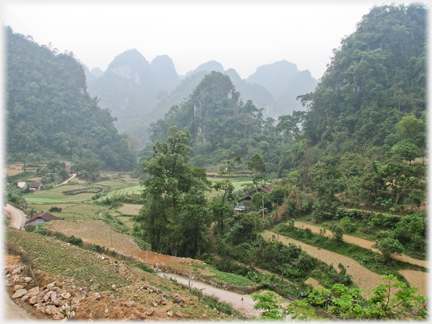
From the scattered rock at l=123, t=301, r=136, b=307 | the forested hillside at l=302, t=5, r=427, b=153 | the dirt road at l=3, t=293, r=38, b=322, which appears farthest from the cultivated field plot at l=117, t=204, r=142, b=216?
the forested hillside at l=302, t=5, r=427, b=153

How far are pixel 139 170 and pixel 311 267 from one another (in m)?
41.0

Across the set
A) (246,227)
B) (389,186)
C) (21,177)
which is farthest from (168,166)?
(21,177)

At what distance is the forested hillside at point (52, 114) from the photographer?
4531cm

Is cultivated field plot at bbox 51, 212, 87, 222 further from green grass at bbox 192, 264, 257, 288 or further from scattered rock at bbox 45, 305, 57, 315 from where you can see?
scattered rock at bbox 45, 305, 57, 315

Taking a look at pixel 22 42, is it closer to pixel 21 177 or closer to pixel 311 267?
pixel 21 177

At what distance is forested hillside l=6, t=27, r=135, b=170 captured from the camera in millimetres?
45312

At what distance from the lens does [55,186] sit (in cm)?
3331

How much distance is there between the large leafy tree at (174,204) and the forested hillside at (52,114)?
128 feet

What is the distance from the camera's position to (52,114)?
5119 centimetres

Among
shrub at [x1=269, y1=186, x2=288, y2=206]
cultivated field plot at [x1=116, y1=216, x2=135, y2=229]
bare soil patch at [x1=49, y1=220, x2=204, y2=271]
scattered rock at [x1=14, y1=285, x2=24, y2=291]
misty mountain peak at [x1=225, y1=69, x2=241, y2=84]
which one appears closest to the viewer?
scattered rock at [x1=14, y1=285, x2=24, y2=291]

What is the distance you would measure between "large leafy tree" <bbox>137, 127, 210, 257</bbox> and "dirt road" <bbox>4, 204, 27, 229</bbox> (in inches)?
390

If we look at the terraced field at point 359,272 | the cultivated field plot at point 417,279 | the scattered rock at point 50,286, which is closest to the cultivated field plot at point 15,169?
the scattered rock at point 50,286

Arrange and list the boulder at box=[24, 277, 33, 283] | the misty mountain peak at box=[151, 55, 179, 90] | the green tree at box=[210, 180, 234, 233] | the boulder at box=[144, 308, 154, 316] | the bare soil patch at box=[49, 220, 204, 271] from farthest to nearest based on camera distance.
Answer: the misty mountain peak at box=[151, 55, 179, 90] < the green tree at box=[210, 180, 234, 233] < the bare soil patch at box=[49, 220, 204, 271] < the boulder at box=[24, 277, 33, 283] < the boulder at box=[144, 308, 154, 316]

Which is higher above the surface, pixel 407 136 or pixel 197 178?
pixel 407 136
